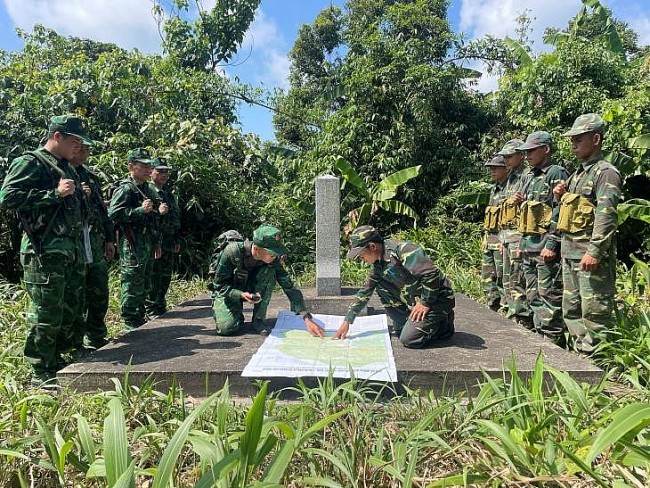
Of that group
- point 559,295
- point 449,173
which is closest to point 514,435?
point 559,295

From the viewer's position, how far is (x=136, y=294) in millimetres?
4801

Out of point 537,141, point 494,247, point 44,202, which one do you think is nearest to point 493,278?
point 494,247

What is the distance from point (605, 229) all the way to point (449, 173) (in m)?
6.71

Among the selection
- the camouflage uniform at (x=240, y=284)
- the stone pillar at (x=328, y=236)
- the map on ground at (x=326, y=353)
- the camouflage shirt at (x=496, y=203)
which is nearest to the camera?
the map on ground at (x=326, y=353)

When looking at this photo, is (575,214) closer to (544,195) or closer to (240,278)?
(544,195)

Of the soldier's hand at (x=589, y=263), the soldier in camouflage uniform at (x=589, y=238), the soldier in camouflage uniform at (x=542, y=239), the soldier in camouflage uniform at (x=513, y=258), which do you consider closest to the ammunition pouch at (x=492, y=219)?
the soldier in camouflage uniform at (x=513, y=258)

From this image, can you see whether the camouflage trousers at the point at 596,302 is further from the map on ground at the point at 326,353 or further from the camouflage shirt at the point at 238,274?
the camouflage shirt at the point at 238,274

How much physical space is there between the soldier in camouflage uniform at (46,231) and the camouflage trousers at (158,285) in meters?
1.92

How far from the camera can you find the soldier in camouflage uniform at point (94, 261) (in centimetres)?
391

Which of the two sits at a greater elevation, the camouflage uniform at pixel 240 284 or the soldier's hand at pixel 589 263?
the soldier's hand at pixel 589 263

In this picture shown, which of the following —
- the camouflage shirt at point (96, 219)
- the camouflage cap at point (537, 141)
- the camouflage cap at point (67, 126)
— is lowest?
the camouflage shirt at point (96, 219)

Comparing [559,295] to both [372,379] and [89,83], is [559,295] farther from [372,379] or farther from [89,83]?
[89,83]

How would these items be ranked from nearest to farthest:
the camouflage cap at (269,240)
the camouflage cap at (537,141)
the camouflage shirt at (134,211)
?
1. the camouflage cap at (269,240)
2. the camouflage cap at (537,141)
3. the camouflage shirt at (134,211)

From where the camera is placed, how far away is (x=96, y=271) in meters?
4.07
